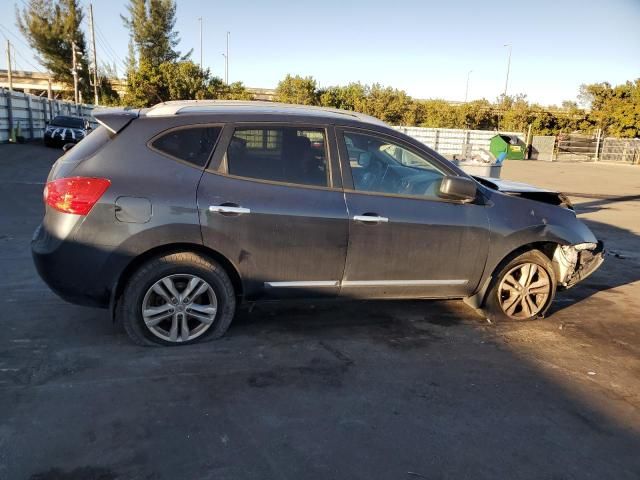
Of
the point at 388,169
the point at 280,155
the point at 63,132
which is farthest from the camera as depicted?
the point at 63,132

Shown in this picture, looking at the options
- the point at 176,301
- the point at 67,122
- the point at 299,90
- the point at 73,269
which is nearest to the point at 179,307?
the point at 176,301

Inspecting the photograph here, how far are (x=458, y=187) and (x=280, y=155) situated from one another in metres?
1.49

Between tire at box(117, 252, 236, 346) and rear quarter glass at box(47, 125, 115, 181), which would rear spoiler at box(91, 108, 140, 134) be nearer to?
rear quarter glass at box(47, 125, 115, 181)

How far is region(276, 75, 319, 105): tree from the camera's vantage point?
48844 millimetres

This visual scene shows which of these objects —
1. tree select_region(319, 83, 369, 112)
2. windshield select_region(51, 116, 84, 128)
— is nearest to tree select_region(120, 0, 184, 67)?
tree select_region(319, 83, 369, 112)

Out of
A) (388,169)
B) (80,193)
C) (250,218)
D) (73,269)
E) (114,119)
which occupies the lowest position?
(73,269)

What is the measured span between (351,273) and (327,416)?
135 cm

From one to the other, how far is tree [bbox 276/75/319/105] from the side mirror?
45824 millimetres

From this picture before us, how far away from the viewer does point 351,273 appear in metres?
4.16

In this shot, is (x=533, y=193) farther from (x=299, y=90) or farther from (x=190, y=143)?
(x=299, y=90)

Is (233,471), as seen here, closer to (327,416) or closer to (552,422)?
(327,416)

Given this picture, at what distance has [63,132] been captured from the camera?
2402cm

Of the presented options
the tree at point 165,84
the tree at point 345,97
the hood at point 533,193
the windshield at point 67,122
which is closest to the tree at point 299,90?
the tree at point 345,97

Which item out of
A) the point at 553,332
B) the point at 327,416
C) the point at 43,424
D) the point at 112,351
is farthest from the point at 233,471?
the point at 553,332
